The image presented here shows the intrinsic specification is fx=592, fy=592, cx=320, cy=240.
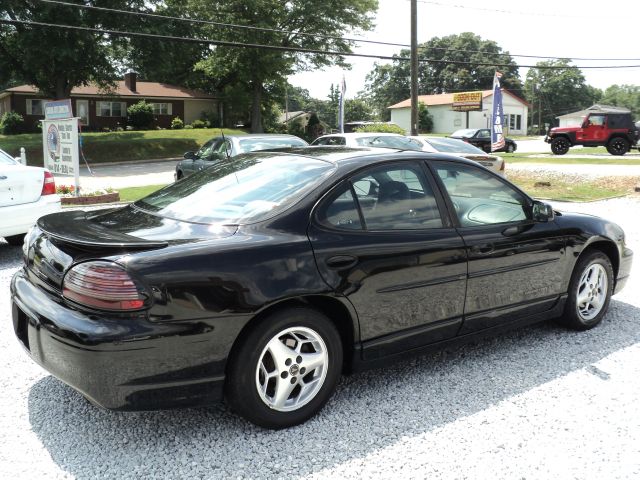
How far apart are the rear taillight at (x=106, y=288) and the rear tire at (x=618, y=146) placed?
30.4 meters

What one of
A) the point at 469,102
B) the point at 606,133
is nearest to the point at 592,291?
the point at 606,133

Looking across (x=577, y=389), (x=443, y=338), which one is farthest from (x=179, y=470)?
(x=577, y=389)

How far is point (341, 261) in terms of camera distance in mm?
3252

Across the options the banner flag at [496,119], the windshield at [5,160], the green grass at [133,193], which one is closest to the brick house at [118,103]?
the green grass at [133,193]

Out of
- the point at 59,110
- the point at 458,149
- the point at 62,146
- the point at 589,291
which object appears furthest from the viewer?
the point at 59,110

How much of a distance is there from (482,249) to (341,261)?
1.14m

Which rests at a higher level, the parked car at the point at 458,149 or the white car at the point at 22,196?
the parked car at the point at 458,149

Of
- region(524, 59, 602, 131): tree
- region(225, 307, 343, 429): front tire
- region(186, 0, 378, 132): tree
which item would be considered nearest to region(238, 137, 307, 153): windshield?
region(225, 307, 343, 429): front tire

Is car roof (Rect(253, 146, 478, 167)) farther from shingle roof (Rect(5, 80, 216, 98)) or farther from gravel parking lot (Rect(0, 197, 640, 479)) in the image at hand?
shingle roof (Rect(5, 80, 216, 98))

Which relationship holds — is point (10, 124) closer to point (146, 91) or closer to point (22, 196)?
point (146, 91)

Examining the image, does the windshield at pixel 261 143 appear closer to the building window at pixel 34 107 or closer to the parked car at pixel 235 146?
the parked car at pixel 235 146

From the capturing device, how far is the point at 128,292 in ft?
8.86

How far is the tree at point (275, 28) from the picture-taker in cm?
3722

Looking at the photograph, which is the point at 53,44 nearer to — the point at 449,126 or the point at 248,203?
the point at 248,203
